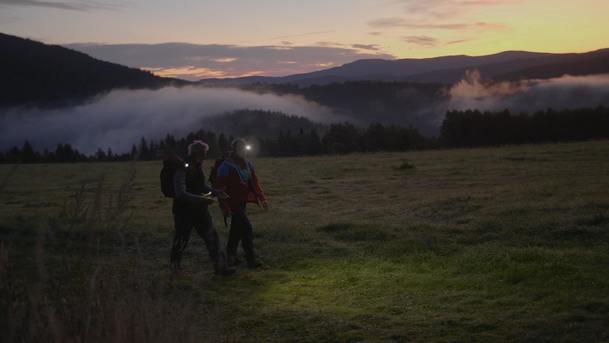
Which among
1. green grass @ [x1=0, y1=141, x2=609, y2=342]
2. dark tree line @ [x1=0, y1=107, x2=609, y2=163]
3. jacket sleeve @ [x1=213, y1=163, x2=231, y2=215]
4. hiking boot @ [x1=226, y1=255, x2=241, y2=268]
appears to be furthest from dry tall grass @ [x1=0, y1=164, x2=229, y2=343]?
dark tree line @ [x1=0, y1=107, x2=609, y2=163]

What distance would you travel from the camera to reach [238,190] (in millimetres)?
11469

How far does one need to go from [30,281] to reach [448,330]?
190 inches

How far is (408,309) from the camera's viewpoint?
8.55 m

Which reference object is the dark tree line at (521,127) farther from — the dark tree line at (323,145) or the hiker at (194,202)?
the hiker at (194,202)

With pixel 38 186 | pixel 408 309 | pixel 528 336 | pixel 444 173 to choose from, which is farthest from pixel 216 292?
pixel 38 186

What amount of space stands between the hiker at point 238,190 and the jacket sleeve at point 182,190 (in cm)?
80

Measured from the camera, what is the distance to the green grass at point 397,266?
742 cm

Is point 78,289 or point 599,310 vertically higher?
point 78,289

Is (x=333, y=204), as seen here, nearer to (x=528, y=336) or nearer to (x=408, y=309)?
(x=408, y=309)

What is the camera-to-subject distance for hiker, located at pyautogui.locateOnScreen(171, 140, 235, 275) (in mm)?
10695

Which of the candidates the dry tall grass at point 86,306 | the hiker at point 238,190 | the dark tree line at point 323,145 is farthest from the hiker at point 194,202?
the dark tree line at point 323,145

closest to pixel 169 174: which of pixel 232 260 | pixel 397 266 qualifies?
pixel 232 260

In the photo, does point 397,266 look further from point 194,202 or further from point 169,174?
point 169,174

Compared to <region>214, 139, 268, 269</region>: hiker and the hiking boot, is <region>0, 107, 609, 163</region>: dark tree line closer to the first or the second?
the hiking boot
